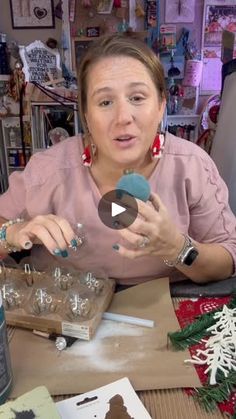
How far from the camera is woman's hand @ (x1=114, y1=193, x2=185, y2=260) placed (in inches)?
30.3

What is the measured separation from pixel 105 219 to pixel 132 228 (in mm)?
98

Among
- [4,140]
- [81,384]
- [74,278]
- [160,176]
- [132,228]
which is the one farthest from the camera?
[4,140]

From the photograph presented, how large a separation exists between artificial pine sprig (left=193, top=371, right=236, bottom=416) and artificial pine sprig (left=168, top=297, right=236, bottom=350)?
89mm

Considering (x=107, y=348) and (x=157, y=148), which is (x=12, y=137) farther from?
(x=107, y=348)

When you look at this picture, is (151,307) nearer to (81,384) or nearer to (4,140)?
(81,384)

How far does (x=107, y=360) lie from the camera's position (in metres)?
0.70

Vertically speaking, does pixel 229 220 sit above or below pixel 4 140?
above

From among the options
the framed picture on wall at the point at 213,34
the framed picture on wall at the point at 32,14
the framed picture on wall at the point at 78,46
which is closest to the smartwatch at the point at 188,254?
the framed picture on wall at the point at 213,34

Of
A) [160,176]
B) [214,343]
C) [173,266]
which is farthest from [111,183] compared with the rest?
[214,343]

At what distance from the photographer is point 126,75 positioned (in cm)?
88

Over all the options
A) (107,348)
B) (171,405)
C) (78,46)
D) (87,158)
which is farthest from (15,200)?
(78,46)

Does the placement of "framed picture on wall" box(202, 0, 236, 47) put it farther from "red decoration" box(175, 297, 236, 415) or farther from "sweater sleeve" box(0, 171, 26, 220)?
"red decoration" box(175, 297, 236, 415)

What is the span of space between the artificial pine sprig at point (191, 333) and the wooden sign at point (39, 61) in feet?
8.49

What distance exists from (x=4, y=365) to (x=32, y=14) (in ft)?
9.34
